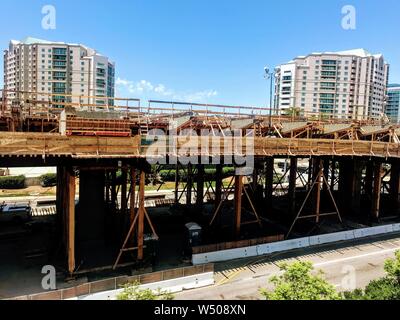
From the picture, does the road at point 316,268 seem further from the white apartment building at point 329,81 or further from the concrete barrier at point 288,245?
the white apartment building at point 329,81

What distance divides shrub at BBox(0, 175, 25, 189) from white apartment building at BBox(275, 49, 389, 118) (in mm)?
95967

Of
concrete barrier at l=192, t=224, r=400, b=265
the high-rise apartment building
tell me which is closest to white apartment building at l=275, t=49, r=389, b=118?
→ the high-rise apartment building

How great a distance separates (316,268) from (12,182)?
43868mm

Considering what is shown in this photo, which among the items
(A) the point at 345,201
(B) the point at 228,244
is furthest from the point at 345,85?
(B) the point at 228,244

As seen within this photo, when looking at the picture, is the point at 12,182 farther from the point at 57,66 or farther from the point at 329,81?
the point at 329,81

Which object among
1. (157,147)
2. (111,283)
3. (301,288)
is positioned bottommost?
(111,283)

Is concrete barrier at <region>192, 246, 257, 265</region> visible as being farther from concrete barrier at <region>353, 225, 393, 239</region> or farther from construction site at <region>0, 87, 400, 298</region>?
concrete barrier at <region>353, 225, 393, 239</region>

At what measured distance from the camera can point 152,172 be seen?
27.2 meters

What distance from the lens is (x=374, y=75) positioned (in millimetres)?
129750

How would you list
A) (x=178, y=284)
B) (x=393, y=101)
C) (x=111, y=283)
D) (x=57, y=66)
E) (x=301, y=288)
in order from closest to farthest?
(x=301, y=288) → (x=111, y=283) → (x=178, y=284) → (x=57, y=66) → (x=393, y=101)

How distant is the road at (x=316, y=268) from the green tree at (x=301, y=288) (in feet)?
19.0

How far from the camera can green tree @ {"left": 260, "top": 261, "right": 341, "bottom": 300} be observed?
12.1 metres

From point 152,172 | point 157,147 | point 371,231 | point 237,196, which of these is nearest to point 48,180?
point 152,172

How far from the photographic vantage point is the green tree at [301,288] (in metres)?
12.1
